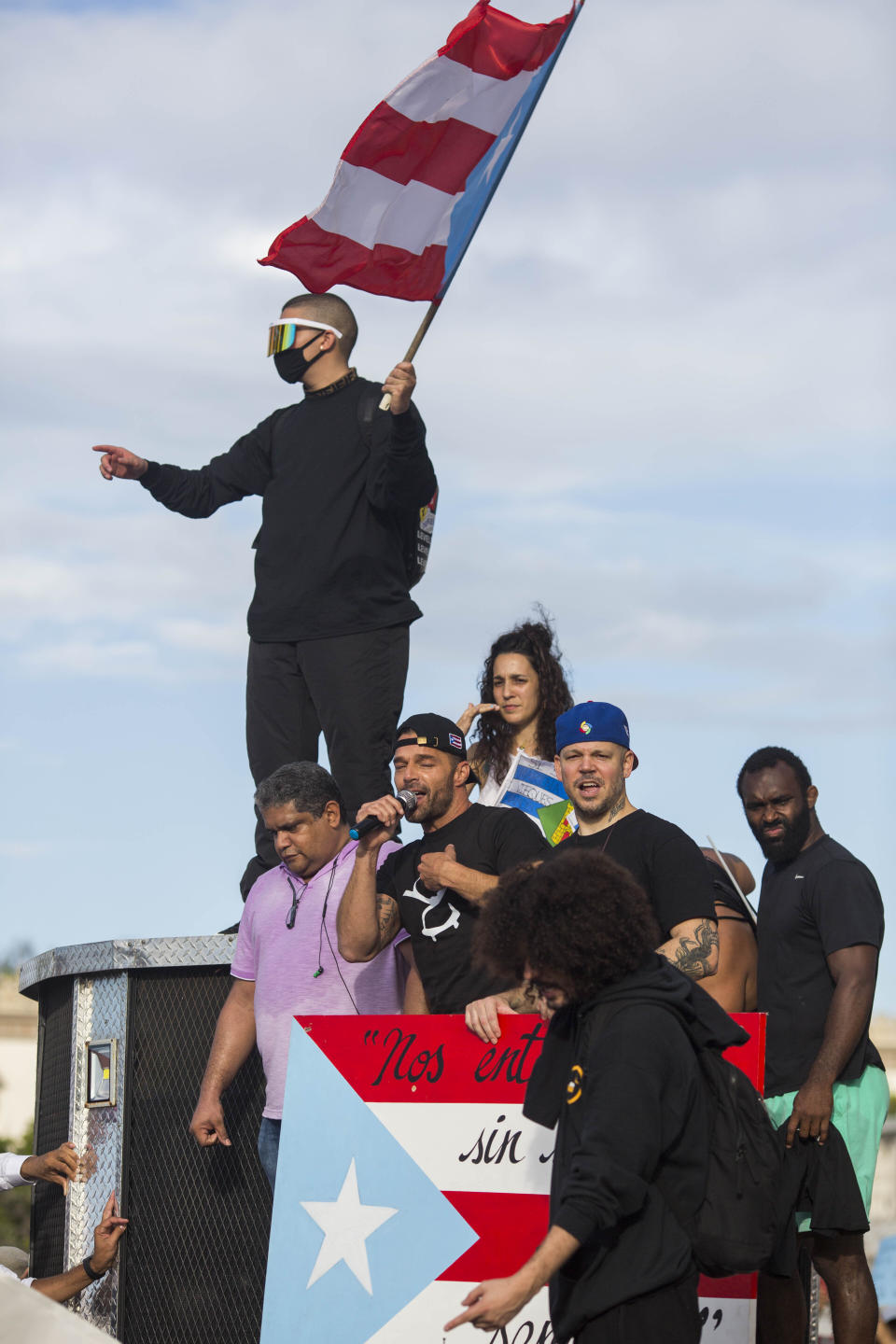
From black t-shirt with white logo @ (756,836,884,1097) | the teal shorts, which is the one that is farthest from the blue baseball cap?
the teal shorts

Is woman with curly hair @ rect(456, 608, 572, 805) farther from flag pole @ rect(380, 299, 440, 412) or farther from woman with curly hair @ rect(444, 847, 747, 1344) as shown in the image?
woman with curly hair @ rect(444, 847, 747, 1344)

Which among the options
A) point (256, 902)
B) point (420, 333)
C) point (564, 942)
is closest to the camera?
point (564, 942)

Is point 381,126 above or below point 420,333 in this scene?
above

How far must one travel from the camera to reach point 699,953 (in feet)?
15.4

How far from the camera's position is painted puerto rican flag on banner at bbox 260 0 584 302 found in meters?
7.01

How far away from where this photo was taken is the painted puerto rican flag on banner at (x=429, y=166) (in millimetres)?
7012

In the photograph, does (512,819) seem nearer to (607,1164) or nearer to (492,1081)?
(492,1081)

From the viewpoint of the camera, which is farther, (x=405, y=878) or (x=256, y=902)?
(x=256, y=902)

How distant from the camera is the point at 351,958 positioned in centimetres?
542

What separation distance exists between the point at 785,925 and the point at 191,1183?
8.01 ft

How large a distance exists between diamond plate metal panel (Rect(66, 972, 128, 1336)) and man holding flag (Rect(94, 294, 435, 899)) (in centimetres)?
79

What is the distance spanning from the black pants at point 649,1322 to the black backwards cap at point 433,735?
7.98ft

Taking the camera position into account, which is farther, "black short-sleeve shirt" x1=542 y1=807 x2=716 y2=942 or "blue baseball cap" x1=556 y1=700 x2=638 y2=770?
"blue baseball cap" x1=556 y1=700 x2=638 y2=770

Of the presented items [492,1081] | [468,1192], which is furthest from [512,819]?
[468,1192]
